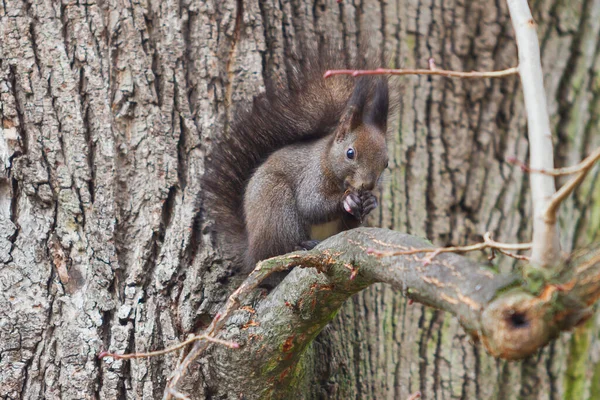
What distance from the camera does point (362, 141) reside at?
2.65m

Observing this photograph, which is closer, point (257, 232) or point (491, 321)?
point (491, 321)

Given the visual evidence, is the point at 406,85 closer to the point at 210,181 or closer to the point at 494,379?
the point at 210,181

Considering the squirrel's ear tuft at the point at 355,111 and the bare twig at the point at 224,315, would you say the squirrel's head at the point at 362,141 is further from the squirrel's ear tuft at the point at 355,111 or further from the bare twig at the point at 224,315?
the bare twig at the point at 224,315

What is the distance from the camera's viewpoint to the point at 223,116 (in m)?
2.60

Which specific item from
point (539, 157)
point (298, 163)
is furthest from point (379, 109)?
point (539, 157)

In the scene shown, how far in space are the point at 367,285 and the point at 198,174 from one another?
0.96m

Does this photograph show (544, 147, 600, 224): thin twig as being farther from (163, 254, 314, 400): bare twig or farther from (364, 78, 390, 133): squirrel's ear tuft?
(364, 78, 390, 133): squirrel's ear tuft

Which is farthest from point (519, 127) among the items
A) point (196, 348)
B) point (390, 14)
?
point (196, 348)

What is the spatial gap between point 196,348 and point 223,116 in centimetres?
117

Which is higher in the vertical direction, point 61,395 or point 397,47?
point 397,47

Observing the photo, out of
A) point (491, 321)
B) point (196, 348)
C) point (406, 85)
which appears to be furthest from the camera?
point (406, 85)

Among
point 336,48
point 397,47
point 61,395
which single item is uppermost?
point 397,47

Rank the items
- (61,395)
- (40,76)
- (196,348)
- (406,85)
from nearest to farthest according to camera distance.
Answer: (196,348) < (61,395) < (40,76) < (406,85)

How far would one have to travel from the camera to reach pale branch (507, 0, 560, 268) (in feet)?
3.61
